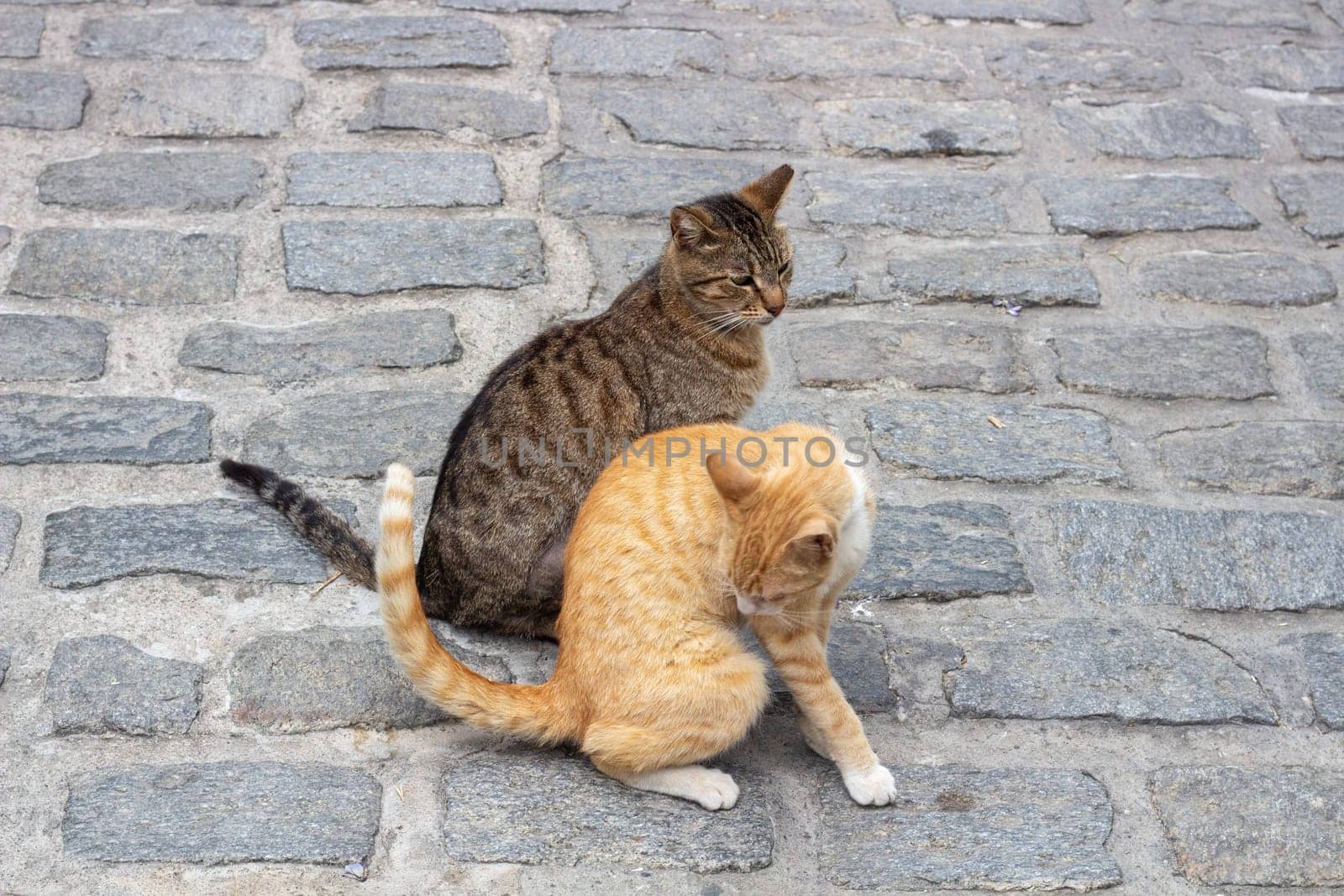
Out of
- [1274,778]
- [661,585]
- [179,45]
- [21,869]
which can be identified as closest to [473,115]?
[179,45]

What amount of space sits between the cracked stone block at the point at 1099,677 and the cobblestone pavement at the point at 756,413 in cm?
1

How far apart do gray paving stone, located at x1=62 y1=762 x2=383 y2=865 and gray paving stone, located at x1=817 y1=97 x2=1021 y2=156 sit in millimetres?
3565

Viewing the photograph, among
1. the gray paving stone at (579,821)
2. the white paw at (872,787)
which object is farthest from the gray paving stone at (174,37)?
the white paw at (872,787)

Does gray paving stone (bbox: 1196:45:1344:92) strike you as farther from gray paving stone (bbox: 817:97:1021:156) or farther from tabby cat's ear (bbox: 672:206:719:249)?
tabby cat's ear (bbox: 672:206:719:249)

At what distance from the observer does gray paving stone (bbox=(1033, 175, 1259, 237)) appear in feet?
16.8

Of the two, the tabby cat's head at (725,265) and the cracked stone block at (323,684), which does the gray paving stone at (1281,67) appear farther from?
the cracked stone block at (323,684)

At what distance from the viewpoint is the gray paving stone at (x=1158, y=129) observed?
5523 mm

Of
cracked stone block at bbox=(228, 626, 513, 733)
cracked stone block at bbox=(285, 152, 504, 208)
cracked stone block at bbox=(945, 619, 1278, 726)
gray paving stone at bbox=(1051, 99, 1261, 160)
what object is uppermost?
gray paving stone at bbox=(1051, 99, 1261, 160)

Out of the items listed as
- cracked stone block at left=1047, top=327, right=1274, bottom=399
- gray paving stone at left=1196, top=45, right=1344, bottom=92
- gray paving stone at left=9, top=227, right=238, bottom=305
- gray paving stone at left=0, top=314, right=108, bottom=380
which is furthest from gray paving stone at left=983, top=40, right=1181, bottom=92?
gray paving stone at left=0, top=314, right=108, bottom=380

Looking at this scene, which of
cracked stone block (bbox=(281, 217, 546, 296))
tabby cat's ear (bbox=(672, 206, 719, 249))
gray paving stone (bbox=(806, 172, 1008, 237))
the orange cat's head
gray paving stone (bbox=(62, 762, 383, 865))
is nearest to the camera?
gray paving stone (bbox=(62, 762, 383, 865))

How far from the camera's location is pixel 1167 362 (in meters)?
4.50

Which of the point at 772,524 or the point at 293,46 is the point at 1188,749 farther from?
the point at 293,46

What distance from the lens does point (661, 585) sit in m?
3.15

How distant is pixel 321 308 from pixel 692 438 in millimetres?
1695
